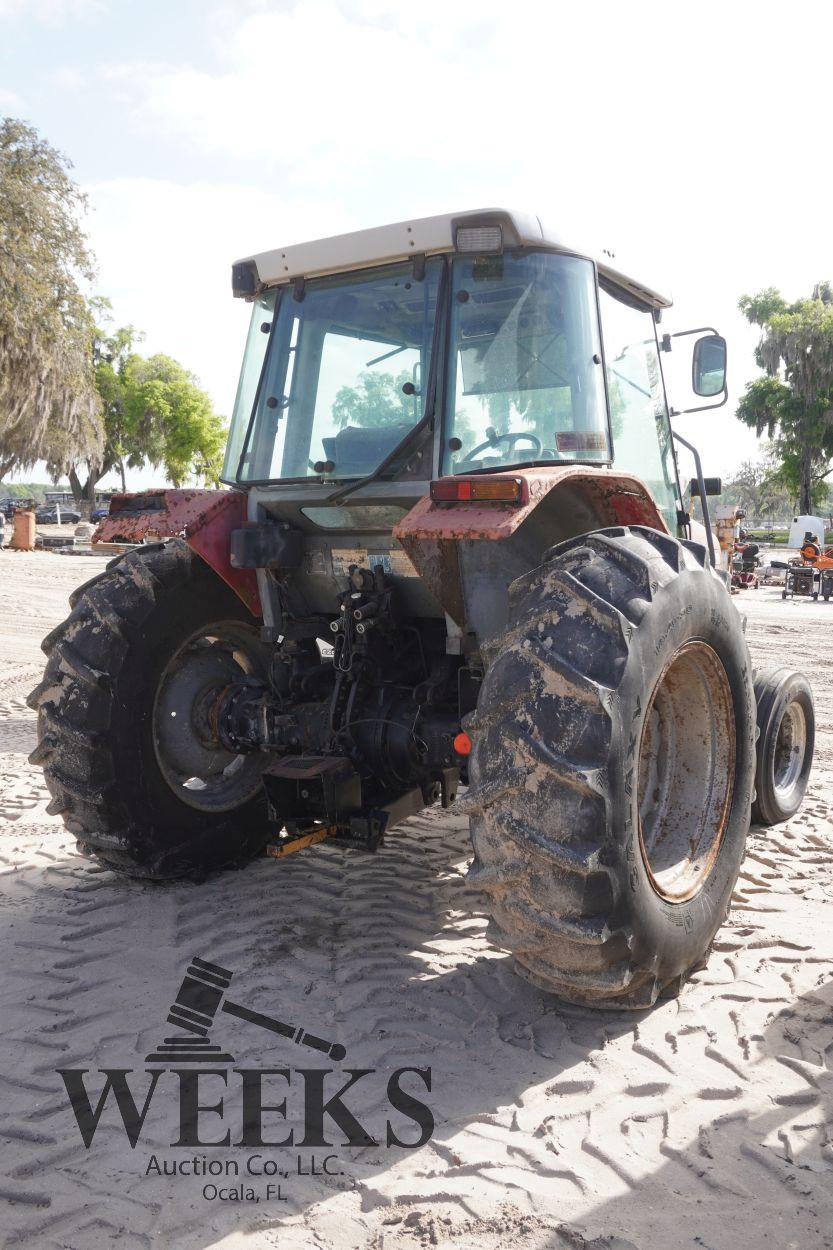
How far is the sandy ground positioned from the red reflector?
1609 millimetres

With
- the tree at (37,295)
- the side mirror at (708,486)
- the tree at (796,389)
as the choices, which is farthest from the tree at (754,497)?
the side mirror at (708,486)

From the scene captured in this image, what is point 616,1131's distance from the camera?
253 cm

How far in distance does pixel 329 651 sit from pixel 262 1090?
11.5 feet

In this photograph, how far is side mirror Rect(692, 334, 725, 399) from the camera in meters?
4.69

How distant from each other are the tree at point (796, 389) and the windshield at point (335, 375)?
123 ft

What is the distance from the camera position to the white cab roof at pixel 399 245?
3.48 m

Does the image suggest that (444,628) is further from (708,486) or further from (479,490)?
(708,486)

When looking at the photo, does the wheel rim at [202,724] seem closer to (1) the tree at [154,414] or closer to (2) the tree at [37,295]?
(2) the tree at [37,295]

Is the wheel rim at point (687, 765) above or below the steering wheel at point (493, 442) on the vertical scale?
below

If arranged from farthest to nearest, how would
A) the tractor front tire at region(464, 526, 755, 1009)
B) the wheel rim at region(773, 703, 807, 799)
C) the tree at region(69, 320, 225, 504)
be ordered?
the tree at region(69, 320, 225, 504) → the wheel rim at region(773, 703, 807, 799) → the tractor front tire at region(464, 526, 755, 1009)

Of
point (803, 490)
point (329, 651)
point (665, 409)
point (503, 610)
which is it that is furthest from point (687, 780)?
point (803, 490)

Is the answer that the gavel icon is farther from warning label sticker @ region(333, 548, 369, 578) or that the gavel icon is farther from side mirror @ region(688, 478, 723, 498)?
side mirror @ region(688, 478, 723, 498)

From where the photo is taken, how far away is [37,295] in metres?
24.5

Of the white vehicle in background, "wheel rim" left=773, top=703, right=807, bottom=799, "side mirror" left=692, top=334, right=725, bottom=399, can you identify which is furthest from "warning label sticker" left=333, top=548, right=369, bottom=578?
the white vehicle in background
